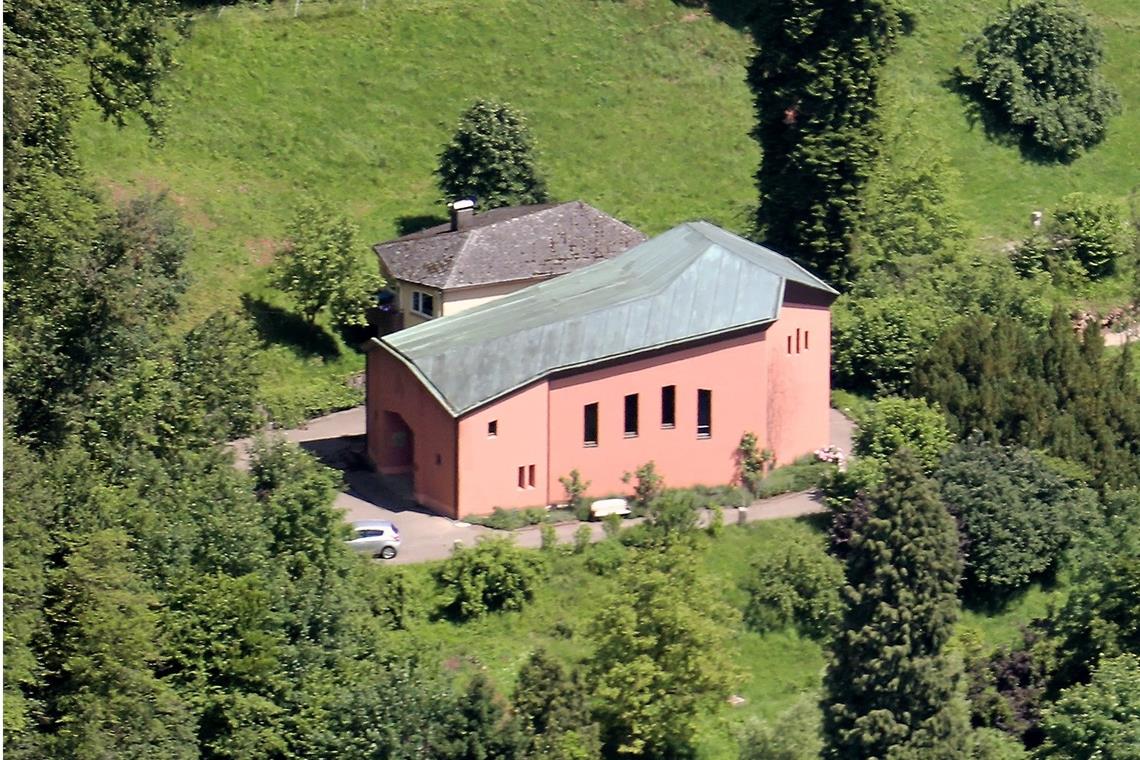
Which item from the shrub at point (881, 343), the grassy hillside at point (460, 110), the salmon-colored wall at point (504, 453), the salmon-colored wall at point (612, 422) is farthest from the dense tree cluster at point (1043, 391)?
the salmon-colored wall at point (504, 453)

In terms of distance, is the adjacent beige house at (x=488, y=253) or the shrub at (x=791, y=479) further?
the adjacent beige house at (x=488, y=253)

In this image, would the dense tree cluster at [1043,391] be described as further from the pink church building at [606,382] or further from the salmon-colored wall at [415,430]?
the salmon-colored wall at [415,430]

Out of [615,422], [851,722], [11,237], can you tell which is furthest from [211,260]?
[851,722]

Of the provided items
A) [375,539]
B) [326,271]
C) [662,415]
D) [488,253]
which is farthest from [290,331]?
[375,539]

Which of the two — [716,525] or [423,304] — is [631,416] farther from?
[423,304]

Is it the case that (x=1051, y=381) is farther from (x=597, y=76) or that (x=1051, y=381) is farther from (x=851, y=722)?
(x=597, y=76)

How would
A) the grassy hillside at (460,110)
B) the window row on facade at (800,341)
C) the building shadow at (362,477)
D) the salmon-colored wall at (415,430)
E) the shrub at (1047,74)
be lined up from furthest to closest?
the shrub at (1047,74)
the grassy hillside at (460,110)
the window row on facade at (800,341)
the building shadow at (362,477)
the salmon-colored wall at (415,430)
